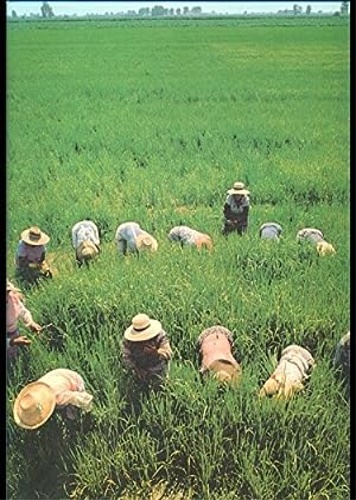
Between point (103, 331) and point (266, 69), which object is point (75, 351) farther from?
point (266, 69)

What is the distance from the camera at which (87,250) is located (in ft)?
4.93

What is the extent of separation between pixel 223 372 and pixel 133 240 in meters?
0.31

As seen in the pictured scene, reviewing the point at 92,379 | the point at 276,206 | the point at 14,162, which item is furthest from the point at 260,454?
the point at 14,162

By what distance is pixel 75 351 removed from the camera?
4.83 feet

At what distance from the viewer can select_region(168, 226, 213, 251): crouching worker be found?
1510 millimetres

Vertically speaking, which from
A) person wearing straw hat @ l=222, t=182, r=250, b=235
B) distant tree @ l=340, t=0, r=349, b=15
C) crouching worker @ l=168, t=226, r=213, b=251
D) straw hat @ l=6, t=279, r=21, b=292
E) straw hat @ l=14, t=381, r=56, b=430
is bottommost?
straw hat @ l=14, t=381, r=56, b=430

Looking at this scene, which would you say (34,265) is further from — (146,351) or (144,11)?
(144,11)

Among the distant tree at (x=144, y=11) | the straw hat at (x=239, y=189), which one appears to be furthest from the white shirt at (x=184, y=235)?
the distant tree at (x=144, y=11)

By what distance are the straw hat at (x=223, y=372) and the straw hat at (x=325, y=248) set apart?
286 mm

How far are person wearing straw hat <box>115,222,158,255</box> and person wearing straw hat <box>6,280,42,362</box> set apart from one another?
0.22 meters

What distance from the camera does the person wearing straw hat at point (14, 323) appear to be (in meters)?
1.48

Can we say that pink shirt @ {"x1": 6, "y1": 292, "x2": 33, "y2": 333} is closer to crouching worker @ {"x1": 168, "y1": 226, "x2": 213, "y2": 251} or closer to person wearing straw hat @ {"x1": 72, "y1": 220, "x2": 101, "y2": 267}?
person wearing straw hat @ {"x1": 72, "y1": 220, "x2": 101, "y2": 267}

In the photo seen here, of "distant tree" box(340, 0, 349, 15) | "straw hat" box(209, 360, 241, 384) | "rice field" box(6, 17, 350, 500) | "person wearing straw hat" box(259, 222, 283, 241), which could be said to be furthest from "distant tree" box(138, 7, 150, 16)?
"straw hat" box(209, 360, 241, 384)

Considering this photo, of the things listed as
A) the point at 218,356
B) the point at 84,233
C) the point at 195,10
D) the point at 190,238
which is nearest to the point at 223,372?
the point at 218,356
